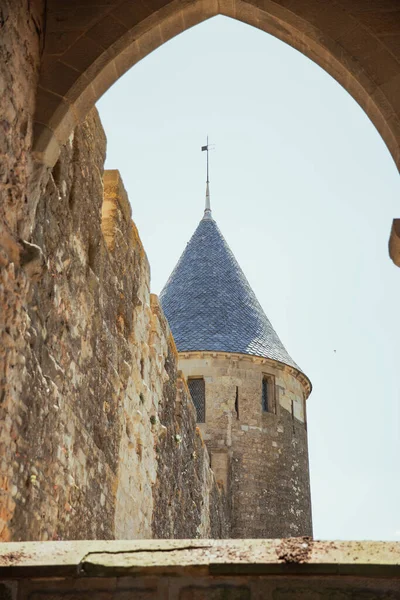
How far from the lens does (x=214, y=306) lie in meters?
20.5

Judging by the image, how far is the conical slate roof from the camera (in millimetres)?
19589

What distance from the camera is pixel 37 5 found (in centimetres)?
561

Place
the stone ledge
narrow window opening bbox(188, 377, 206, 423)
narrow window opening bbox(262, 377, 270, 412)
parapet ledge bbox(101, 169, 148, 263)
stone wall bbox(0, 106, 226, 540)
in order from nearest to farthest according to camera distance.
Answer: the stone ledge
stone wall bbox(0, 106, 226, 540)
parapet ledge bbox(101, 169, 148, 263)
narrow window opening bbox(188, 377, 206, 423)
narrow window opening bbox(262, 377, 270, 412)

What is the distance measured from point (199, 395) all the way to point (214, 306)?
235cm

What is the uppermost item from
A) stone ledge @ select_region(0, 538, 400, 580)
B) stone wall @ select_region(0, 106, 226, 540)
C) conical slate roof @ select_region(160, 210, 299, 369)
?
conical slate roof @ select_region(160, 210, 299, 369)

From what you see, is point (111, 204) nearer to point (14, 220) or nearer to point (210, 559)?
point (14, 220)

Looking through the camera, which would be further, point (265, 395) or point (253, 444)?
point (265, 395)

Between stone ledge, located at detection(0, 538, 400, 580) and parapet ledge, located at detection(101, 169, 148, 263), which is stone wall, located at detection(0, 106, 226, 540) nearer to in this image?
parapet ledge, located at detection(101, 169, 148, 263)

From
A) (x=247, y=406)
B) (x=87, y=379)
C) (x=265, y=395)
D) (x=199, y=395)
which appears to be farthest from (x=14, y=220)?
(x=265, y=395)

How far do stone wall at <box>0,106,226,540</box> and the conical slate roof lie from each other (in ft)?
28.3

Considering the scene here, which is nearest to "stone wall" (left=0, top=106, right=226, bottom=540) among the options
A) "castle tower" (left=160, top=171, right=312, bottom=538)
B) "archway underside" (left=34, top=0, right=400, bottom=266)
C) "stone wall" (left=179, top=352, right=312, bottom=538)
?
"archway underside" (left=34, top=0, right=400, bottom=266)

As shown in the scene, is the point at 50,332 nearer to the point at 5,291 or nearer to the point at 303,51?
the point at 5,291

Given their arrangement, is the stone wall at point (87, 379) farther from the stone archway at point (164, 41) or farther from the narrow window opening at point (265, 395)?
the narrow window opening at point (265, 395)

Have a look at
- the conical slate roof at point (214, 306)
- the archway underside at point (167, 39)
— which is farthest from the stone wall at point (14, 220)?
the conical slate roof at point (214, 306)
